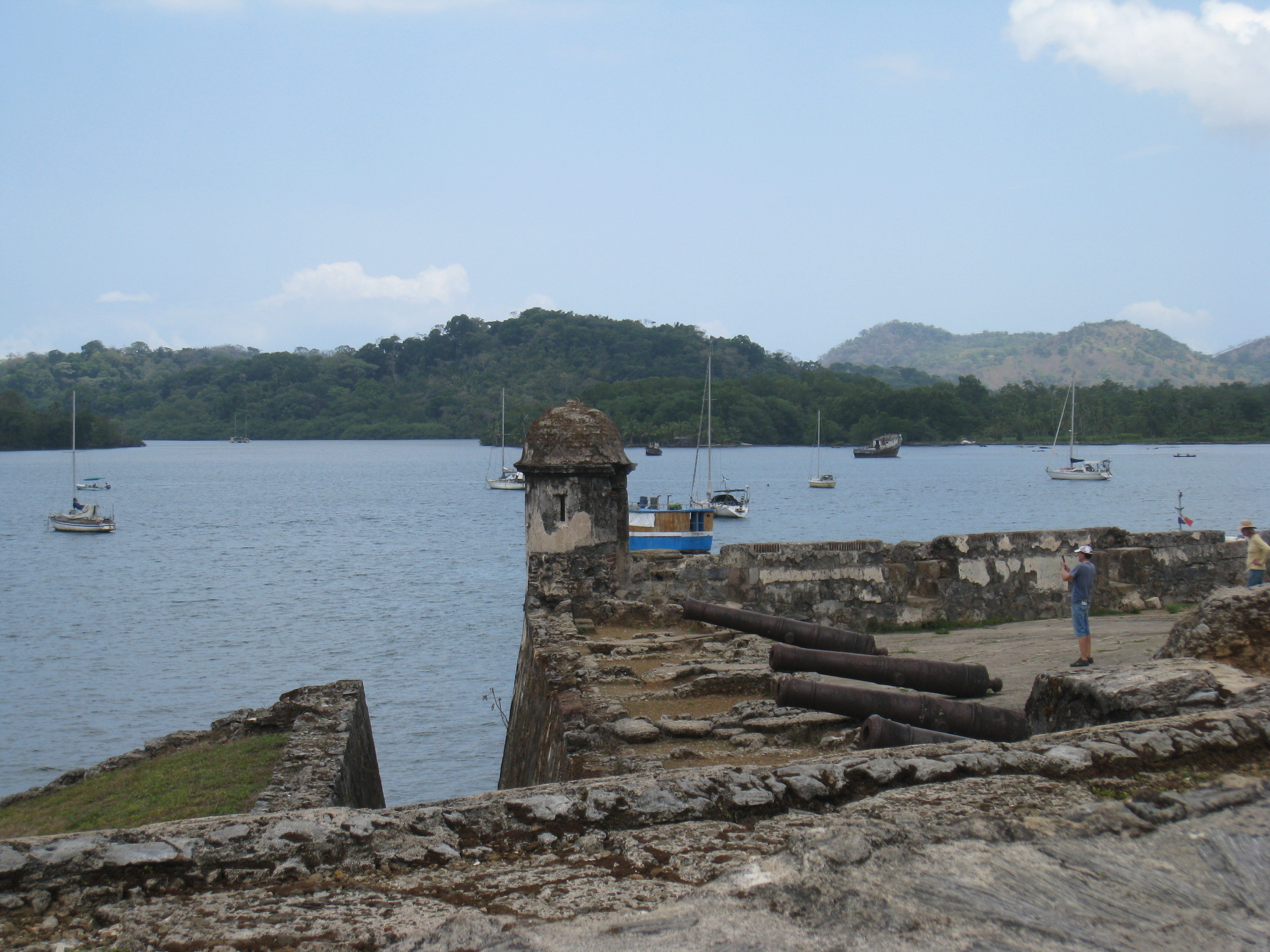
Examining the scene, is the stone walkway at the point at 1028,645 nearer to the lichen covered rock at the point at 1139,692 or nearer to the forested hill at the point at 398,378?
the lichen covered rock at the point at 1139,692

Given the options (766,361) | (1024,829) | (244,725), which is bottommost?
(244,725)

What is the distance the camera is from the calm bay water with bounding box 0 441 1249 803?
17672mm

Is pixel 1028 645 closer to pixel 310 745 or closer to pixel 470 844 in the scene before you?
pixel 310 745

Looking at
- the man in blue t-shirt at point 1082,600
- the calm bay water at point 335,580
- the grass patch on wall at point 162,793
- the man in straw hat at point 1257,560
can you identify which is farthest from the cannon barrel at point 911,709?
the calm bay water at point 335,580

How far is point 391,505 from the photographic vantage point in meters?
67.3

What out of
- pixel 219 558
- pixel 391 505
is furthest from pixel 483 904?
pixel 391 505

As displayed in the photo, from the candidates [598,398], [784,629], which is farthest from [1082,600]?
[598,398]

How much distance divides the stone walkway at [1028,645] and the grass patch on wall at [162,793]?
417cm

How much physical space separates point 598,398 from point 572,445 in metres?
101

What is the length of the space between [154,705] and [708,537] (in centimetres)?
1937

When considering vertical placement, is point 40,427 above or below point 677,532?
above

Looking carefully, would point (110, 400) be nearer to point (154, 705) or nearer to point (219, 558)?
point (219, 558)

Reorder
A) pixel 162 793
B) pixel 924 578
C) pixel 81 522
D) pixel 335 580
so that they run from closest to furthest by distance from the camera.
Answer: pixel 162 793 → pixel 924 578 → pixel 335 580 → pixel 81 522

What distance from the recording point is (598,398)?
110188mm
